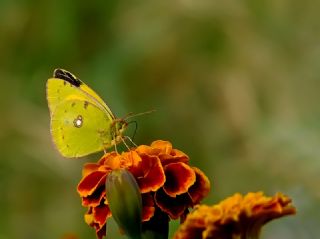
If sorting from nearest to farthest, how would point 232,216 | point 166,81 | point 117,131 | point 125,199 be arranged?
point 232,216, point 125,199, point 117,131, point 166,81

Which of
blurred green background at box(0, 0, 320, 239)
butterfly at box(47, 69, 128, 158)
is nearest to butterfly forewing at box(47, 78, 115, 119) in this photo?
butterfly at box(47, 69, 128, 158)

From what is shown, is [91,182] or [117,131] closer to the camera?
[91,182]

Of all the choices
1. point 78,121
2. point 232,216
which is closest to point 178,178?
point 232,216

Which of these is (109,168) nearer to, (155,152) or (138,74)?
(155,152)

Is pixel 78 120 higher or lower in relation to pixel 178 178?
higher

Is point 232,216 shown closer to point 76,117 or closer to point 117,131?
point 117,131

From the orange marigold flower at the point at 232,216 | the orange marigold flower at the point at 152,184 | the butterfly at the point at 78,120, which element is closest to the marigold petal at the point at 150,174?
the orange marigold flower at the point at 152,184

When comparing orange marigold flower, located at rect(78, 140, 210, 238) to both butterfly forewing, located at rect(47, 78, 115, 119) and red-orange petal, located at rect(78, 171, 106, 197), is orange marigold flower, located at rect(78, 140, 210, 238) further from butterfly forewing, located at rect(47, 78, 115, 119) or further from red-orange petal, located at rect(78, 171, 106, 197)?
butterfly forewing, located at rect(47, 78, 115, 119)
